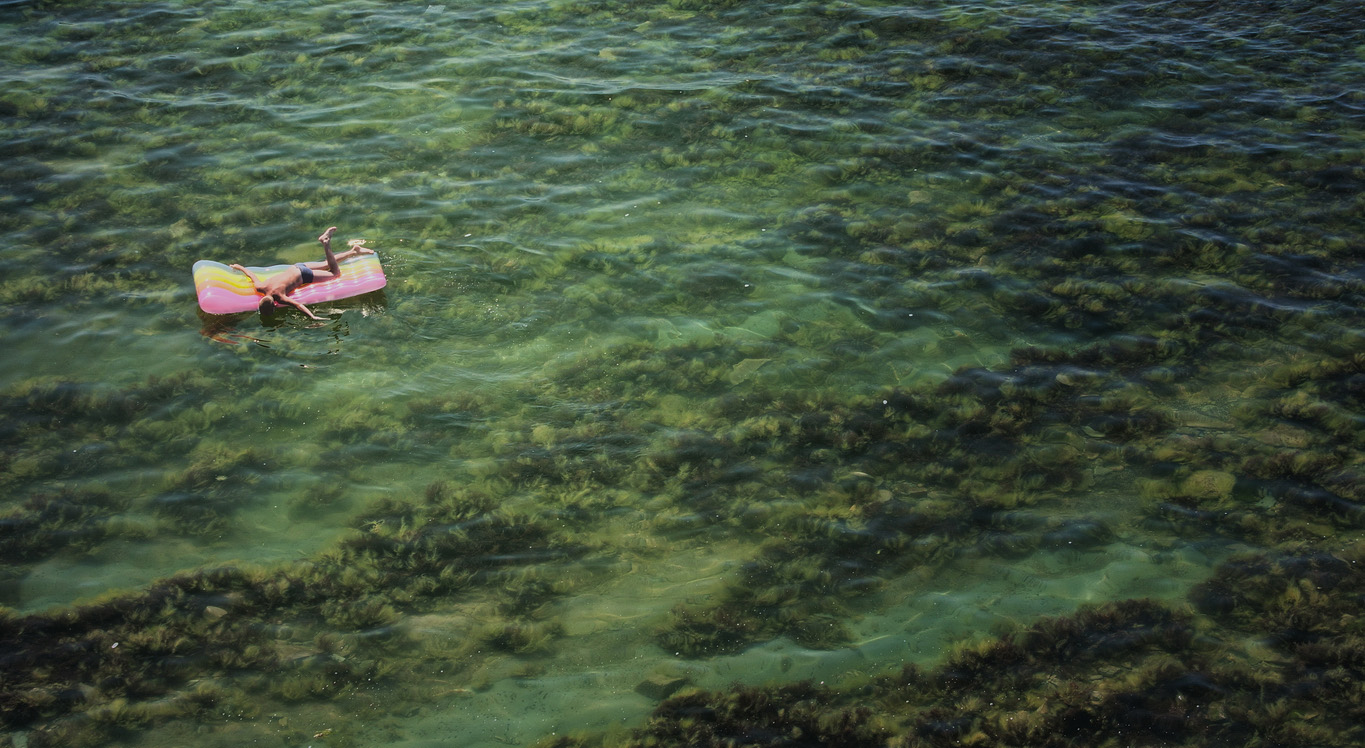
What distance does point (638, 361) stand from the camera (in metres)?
7.76

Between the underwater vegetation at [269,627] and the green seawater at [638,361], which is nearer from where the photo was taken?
the underwater vegetation at [269,627]

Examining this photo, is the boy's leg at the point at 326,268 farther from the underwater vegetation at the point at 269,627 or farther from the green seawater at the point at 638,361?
the underwater vegetation at the point at 269,627

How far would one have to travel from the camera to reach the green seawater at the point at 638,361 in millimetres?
5695

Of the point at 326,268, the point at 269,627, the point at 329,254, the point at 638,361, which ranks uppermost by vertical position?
the point at 329,254

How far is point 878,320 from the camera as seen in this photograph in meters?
8.19

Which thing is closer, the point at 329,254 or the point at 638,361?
A: the point at 638,361

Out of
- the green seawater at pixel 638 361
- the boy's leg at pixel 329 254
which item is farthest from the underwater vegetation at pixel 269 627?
the boy's leg at pixel 329 254

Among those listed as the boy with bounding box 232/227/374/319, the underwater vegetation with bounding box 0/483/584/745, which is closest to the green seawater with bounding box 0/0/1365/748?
the underwater vegetation with bounding box 0/483/584/745

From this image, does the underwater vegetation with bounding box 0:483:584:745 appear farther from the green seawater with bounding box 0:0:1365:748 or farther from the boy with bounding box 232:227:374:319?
the boy with bounding box 232:227:374:319

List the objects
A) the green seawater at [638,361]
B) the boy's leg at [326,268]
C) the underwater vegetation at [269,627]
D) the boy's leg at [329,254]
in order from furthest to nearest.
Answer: the boy's leg at [326,268]
the boy's leg at [329,254]
the green seawater at [638,361]
the underwater vegetation at [269,627]

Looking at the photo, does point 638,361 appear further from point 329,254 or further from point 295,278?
point 295,278

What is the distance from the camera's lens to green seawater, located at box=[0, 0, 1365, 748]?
570cm

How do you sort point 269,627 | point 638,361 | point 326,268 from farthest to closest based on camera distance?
point 326,268 → point 638,361 → point 269,627

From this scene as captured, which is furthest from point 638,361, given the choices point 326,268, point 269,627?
point 269,627
